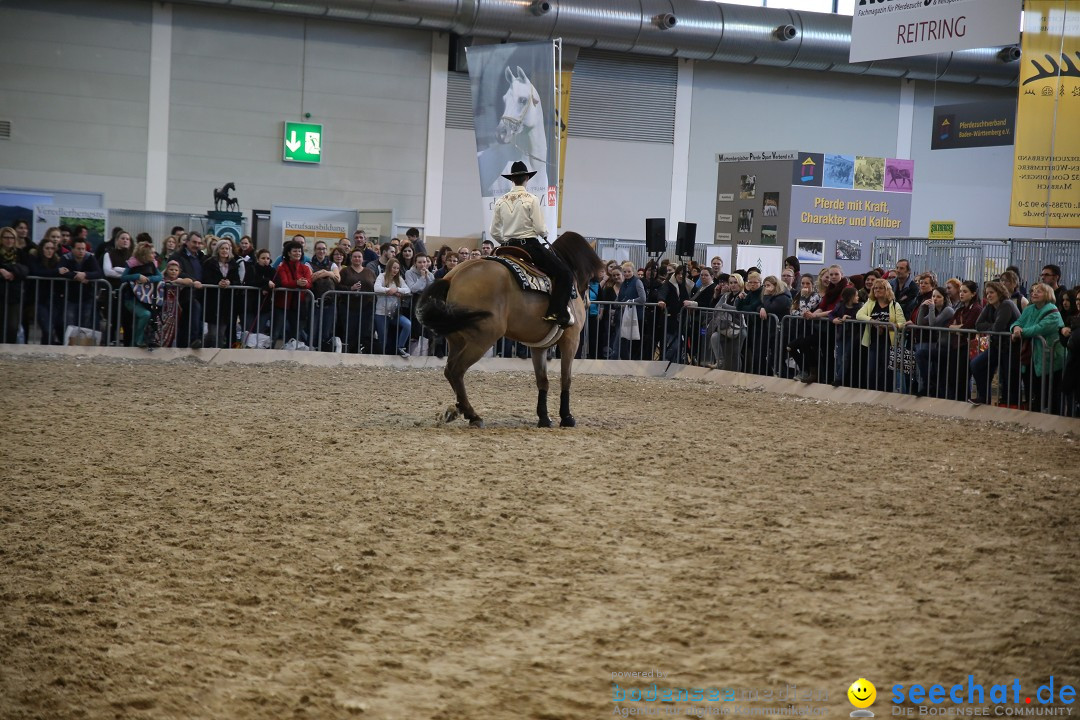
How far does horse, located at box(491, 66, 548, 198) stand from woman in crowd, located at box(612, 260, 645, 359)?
3.31m

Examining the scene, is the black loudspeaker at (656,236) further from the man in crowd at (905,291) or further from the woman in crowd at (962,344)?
the woman in crowd at (962,344)

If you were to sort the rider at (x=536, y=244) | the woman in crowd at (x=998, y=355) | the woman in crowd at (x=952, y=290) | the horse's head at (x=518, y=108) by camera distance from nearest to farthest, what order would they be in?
the rider at (x=536, y=244) < the woman in crowd at (x=998, y=355) < the woman in crowd at (x=952, y=290) < the horse's head at (x=518, y=108)

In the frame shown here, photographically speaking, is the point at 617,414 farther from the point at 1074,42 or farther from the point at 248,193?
the point at 248,193

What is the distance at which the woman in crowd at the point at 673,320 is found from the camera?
18109 millimetres

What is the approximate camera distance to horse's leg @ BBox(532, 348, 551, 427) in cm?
1064

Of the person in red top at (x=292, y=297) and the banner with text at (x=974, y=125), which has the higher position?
the banner with text at (x=974, y=125)

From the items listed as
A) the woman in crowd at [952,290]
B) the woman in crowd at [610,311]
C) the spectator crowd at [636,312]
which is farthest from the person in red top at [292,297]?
the woman in crowd at [952,290]

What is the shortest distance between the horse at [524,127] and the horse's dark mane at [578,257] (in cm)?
475

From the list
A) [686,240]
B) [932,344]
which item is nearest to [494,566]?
[932,344]

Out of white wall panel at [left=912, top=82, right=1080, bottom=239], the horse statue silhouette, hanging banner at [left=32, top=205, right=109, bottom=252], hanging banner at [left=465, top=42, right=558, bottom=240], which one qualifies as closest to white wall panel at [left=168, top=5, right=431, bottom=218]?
the horse statue silhouette

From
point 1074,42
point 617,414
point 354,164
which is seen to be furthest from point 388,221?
point 1074,42

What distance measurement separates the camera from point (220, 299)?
16.4 meters

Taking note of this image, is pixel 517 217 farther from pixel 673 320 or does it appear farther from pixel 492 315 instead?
pixel 673 320

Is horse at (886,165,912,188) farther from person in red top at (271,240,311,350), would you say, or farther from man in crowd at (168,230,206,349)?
man in crowd at (168,230,206,349)
